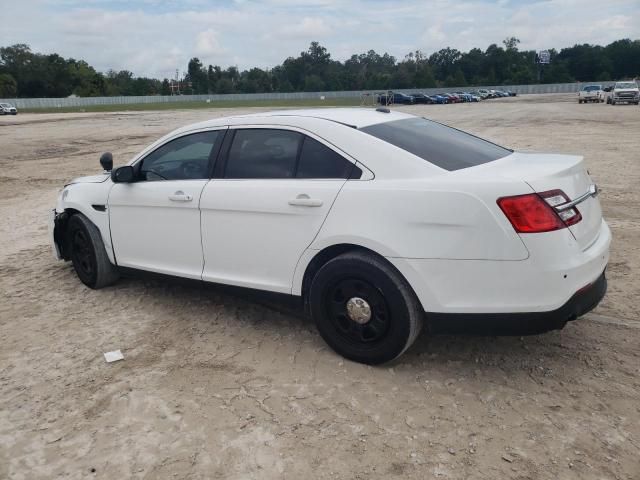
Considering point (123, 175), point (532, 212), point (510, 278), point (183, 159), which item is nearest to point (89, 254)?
point (123, 175)

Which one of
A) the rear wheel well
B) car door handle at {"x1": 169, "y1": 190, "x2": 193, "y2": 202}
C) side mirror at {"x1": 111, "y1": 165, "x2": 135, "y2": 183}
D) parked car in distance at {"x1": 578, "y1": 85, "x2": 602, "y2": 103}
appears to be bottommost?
parked car in distance at {"x1": 578, "y1": 85, "x2": 602, "y2": 103}

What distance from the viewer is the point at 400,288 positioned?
324cm

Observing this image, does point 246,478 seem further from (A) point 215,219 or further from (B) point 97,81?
(B) point 97,81

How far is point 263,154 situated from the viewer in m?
3.96

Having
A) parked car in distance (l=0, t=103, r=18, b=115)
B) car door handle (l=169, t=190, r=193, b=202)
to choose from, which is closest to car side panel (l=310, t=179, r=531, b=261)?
car door handle (l=169, t=190, r=193, b=202)

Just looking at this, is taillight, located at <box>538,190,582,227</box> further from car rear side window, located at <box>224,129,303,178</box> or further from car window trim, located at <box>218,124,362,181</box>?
car rear side window, located at <box>224,129,303,178</box>

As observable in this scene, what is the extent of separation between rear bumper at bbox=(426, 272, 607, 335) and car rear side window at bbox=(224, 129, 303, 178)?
142cm

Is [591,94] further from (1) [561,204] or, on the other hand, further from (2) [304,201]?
(2) [304,201]

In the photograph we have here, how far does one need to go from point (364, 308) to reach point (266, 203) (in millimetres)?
980

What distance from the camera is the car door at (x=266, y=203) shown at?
3566 millimetres

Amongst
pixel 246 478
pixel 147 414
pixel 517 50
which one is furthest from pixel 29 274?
pixel 517 50

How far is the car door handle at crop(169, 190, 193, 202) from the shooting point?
13.7ft

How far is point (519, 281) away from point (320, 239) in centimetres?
121

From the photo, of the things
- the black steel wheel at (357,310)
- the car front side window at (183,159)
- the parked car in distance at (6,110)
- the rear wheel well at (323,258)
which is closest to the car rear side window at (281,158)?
the car front side window at (183,159)
